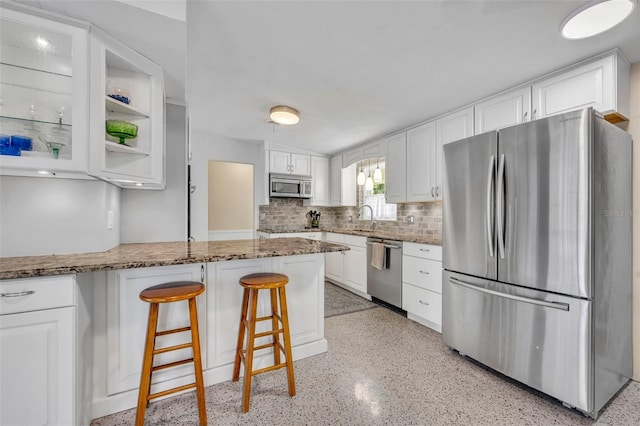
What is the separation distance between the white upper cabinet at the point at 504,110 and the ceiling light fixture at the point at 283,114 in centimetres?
191

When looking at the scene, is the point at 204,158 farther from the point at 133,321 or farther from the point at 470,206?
the point at 470,206

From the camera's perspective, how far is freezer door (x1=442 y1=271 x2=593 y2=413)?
1.56 meters

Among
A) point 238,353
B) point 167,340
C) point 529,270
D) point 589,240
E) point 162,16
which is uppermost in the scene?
point 162,16

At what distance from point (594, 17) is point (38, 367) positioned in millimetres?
3483

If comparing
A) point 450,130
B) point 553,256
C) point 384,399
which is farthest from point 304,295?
point 450,130

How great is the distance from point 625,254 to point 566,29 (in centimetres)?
160

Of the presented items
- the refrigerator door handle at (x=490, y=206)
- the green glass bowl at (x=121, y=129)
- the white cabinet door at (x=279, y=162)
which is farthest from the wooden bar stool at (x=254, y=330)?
the white cabinet door at (x=279, y=162)

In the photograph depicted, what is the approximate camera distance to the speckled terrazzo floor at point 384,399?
155 cm

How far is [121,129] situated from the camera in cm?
176

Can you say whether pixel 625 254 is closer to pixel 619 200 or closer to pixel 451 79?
pixel 619 200

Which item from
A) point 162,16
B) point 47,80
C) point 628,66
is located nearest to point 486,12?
point 628,66

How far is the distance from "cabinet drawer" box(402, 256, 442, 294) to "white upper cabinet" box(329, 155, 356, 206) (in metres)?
1.95

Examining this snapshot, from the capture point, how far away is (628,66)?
1.94 m

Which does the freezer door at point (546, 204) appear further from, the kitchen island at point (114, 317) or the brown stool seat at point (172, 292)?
the brown stool seat at point (172, 292)
